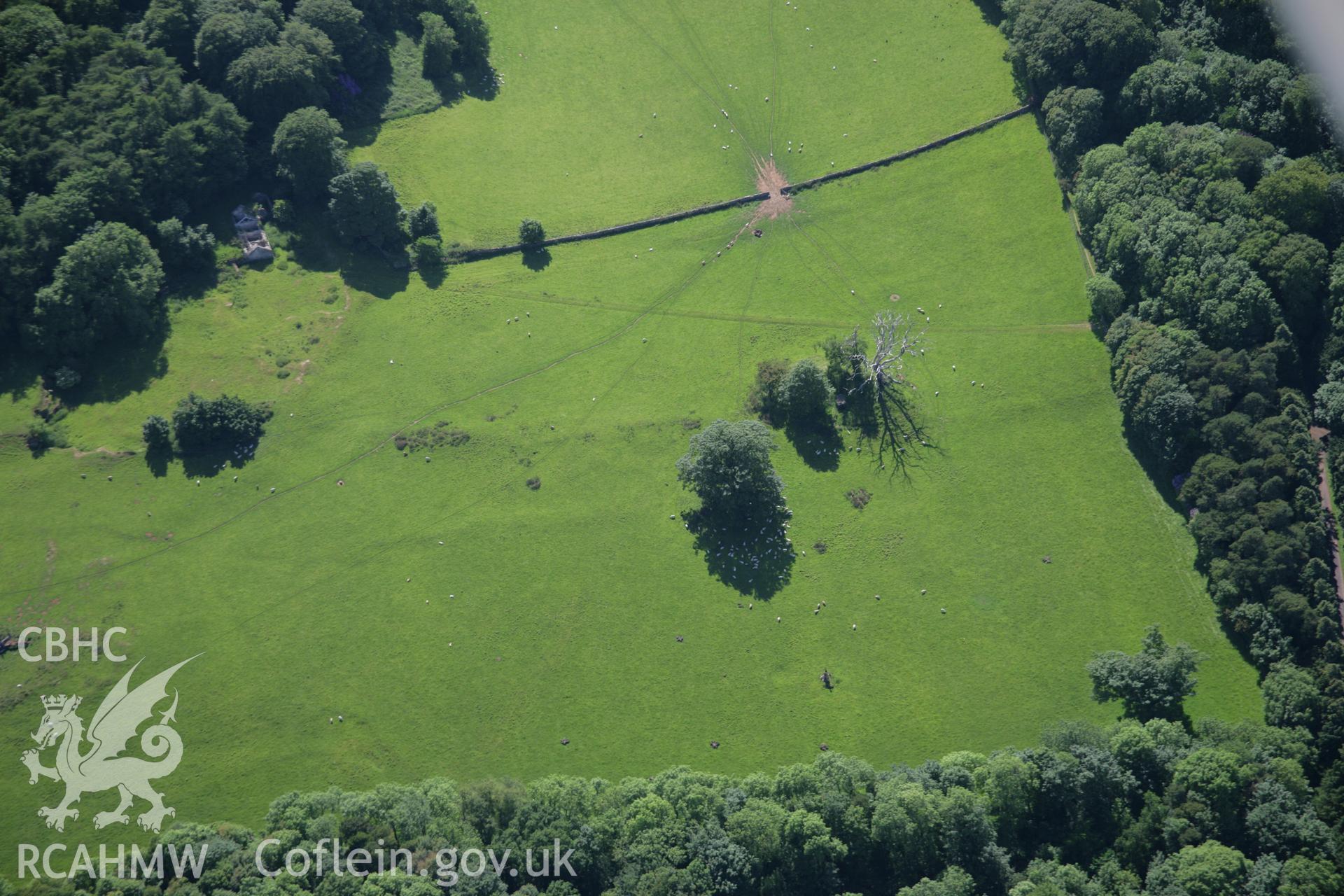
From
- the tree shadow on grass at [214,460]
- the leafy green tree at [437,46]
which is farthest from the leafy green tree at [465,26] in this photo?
the tree shadow on grass at [214,460]

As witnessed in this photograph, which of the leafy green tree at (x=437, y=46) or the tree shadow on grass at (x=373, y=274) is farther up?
the leafy green tree at (x=437, y=46)

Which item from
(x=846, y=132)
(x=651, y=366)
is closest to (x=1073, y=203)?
(x=846, y=132)

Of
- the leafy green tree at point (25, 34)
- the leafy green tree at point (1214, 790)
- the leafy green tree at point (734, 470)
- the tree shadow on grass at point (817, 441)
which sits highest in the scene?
the leafy green tree at point (25, 34)

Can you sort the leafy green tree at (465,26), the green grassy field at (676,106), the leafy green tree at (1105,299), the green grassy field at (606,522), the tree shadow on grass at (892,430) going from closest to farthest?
the green grassy field at (606,522)
the tree shadow on grass at (892,430)
the leafy green tree at (1105,299)
the green grassy field at (676,106)
the leafy green tree at (465,26)

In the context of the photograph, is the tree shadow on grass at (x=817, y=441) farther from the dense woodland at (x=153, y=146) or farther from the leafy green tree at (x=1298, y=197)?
the dense woodland at (x=153, y=146)

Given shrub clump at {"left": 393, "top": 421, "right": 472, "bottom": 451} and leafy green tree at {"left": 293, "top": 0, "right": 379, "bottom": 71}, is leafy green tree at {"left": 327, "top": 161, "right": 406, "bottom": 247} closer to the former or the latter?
leafy green tree at {"left": 293, "top": 0, "right": 379, "bottom": 71}

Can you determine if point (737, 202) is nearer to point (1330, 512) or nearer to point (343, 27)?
point (343, 27)
